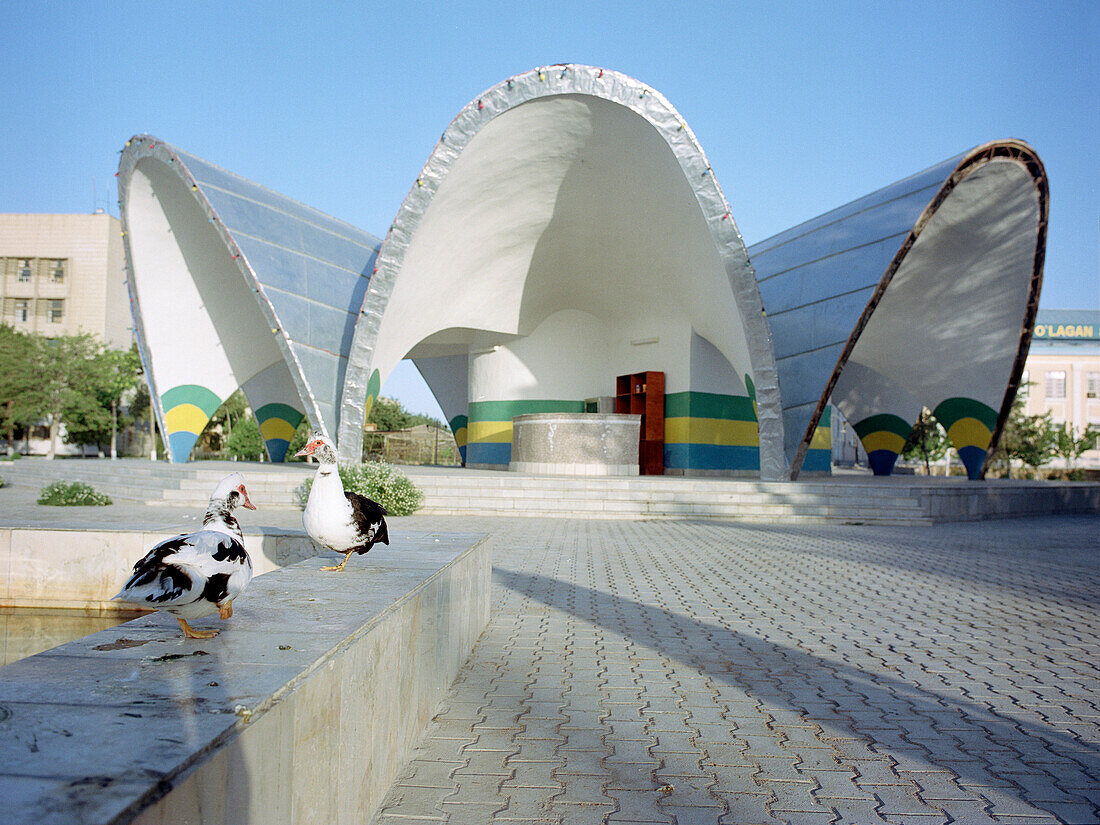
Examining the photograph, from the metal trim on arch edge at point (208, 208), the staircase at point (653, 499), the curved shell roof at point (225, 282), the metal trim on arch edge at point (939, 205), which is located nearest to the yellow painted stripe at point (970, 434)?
the metal trim on arch edge at point (939, 205)

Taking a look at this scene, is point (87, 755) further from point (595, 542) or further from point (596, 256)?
point (596, 256)

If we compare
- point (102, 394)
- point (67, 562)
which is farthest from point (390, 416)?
point (67, 562)

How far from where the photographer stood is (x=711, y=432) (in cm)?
2322

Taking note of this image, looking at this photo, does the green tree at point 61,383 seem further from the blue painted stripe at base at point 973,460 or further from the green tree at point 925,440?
the green tree at point 925,440

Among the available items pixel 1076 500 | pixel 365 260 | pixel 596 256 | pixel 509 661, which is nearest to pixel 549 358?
pixel 596 256

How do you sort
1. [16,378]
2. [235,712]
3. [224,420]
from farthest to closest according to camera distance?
[224,420] < [16,378] < [235,712]

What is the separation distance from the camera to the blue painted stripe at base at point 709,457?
23.0m

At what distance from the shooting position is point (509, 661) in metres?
4.98

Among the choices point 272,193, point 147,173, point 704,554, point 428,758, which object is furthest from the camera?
point 272,193

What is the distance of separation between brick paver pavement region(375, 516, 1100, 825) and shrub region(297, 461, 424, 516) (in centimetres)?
492

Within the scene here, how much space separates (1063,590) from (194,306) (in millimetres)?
21551

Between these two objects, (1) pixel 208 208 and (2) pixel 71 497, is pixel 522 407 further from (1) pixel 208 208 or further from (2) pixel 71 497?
(2) pixel 71 497

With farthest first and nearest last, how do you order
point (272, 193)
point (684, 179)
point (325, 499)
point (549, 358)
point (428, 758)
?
point (549, 358) < point (272, 193) < point (684, 179) < point (325, 499) < point (428, 758)

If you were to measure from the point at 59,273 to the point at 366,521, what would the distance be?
182 ft
